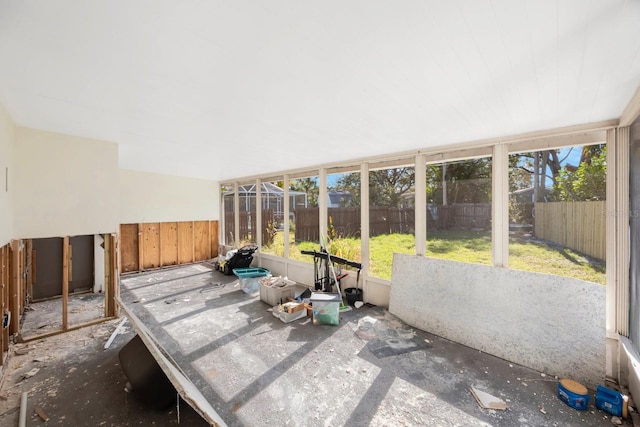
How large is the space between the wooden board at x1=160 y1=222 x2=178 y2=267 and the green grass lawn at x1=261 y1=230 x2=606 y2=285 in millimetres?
4901

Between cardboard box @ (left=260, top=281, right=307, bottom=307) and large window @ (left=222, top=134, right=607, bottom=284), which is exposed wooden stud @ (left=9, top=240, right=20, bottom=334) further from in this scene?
large window @ (left=222, top=134, right=607, bottom=284)

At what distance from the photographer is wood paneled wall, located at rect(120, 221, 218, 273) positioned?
22.2 ft

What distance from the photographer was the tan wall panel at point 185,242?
7.59 m

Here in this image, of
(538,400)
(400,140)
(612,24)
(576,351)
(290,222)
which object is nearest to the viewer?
(612,24)

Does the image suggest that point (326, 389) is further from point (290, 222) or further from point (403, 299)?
point (290, 222)

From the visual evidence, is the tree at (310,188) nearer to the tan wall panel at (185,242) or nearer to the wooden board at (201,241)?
the wooden board at (201,241)

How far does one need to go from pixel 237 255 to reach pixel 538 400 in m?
5.86

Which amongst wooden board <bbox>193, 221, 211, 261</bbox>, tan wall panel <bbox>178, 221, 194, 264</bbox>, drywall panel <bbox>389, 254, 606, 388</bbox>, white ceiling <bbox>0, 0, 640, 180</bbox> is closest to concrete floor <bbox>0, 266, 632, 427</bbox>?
drywall panel <bbox>389, 254, 606, 388</bbox>

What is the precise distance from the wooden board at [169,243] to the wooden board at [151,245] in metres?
0.10

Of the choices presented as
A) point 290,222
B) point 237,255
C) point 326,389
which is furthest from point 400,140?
point 237,255

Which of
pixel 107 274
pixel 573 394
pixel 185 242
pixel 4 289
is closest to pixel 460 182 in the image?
pixel 573 394

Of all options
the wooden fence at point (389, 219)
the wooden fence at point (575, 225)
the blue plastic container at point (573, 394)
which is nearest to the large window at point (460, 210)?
the wooden fence at point (389, 219)

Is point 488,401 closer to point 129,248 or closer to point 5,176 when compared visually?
point 5,176

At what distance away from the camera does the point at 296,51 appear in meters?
1.55
